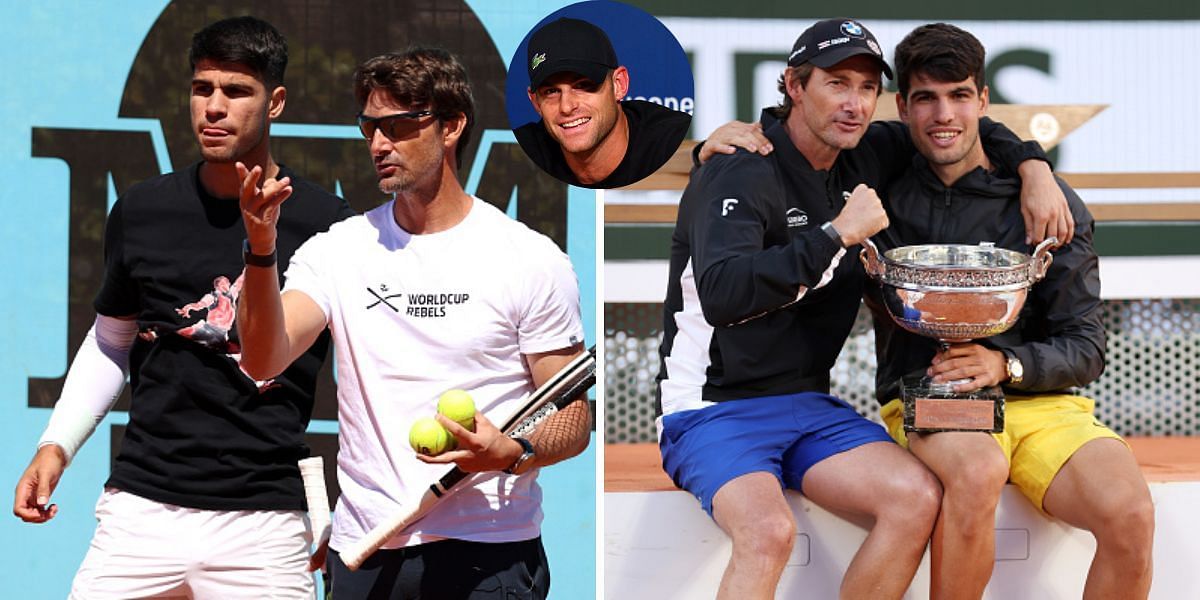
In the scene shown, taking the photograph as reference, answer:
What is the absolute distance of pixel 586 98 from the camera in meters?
3.48

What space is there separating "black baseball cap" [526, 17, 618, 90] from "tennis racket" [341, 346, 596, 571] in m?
1.07

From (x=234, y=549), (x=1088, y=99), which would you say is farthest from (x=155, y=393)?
(x=1088, y=99)

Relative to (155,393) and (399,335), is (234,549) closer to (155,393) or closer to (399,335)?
(155,393)

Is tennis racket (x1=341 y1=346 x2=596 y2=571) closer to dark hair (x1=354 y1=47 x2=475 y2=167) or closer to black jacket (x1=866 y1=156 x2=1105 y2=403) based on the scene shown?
dark hair (x1=354 y1=47 x2=475 y2=167)

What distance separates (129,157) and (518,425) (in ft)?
5.28

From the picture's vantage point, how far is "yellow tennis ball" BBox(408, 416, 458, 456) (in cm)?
233

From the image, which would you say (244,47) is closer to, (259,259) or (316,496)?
(259,259)

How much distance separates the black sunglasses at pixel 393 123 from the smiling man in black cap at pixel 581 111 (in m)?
0.86

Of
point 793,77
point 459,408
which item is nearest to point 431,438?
point 459,408

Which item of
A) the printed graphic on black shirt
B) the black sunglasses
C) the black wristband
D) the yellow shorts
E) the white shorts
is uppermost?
the black sunglasses

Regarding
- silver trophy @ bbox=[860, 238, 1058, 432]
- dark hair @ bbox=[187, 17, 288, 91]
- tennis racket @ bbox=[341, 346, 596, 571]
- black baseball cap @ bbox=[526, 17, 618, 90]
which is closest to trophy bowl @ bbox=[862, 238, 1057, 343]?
silver trophy @ bbox=[860, 238, 1058, 432]

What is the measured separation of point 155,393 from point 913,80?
6.08 feet

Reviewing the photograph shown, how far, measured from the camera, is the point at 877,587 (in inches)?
112

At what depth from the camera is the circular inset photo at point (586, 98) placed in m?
3.45
